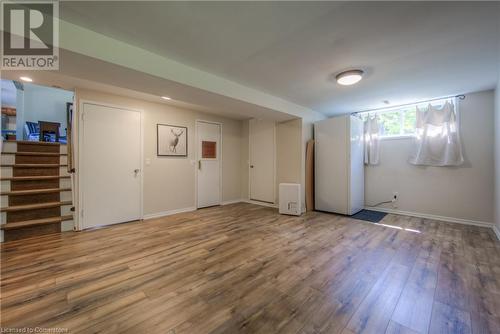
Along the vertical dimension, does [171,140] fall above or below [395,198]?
above

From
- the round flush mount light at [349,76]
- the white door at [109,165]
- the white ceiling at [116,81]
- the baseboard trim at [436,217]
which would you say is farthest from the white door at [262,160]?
the white door at [109,165]

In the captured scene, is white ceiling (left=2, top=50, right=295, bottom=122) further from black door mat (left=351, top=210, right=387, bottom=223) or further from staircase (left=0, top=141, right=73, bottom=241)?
Answer: black door mat (left=351, top=210, right=387, bottom=223)

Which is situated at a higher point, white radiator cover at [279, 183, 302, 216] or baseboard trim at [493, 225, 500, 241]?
white radiator cover at [279, 183, 302, 216]

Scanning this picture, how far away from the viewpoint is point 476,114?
3.49 m

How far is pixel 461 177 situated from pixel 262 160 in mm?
4008

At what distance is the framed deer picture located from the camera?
13.9 ft

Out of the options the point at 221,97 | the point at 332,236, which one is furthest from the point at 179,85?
the point at 332,236

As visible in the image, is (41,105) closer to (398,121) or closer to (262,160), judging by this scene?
(262,160)

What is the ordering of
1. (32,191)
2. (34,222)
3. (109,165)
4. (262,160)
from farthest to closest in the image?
(262,160)
(109,165)
(32,191)
(34,222)

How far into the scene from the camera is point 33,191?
3143mm

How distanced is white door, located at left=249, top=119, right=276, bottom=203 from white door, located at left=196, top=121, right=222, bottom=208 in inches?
37.8

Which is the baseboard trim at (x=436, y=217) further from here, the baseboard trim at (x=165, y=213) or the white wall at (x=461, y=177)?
the baseboard trim at (x=165, y=213)

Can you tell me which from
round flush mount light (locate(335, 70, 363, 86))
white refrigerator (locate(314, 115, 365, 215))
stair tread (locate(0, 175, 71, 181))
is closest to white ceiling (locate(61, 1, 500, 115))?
round flush mount light (locate(335, 70, 363, 86))

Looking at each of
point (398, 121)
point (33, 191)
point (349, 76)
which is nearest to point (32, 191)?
point (33, 191)
